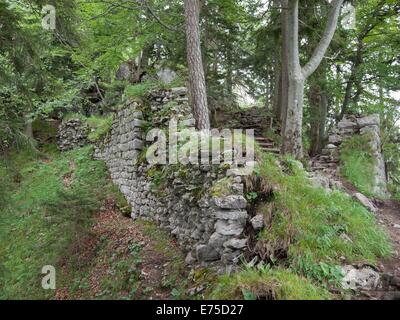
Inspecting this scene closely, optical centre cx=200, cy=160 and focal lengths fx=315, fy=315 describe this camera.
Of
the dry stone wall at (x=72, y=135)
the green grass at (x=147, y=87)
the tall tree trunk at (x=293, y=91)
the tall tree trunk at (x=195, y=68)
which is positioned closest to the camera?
the tall tree trunk at (x=195, y=68)

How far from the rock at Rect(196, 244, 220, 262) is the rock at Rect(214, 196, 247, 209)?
66 cm

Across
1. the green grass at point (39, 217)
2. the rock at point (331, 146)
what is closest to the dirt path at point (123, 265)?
the green grass at point (39, 217)

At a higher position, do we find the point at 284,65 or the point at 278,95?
the point at 284,65

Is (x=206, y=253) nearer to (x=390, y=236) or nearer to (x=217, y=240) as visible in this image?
(x=217, y=240)

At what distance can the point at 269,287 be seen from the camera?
Result: 10.9 ft

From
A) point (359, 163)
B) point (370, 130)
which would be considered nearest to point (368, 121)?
A: point (370, 130)

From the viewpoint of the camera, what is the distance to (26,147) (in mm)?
5363

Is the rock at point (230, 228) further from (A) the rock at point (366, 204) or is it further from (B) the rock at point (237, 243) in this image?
(A) the rock at point (366, 204)

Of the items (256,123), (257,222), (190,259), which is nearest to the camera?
(257,222)

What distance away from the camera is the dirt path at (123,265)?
4.98 meters

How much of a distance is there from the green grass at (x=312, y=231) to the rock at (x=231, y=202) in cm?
30

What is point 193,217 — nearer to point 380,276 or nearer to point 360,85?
point 380,276

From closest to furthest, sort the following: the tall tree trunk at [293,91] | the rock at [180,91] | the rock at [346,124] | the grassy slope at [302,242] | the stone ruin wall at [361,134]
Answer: the grassy slope at [302,242] < the rock at [180,91] < the tall tree trunk at [293,91] < the stone ruin wall at [361,134] < the rock at [346,124]

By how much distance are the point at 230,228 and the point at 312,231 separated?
109cm
